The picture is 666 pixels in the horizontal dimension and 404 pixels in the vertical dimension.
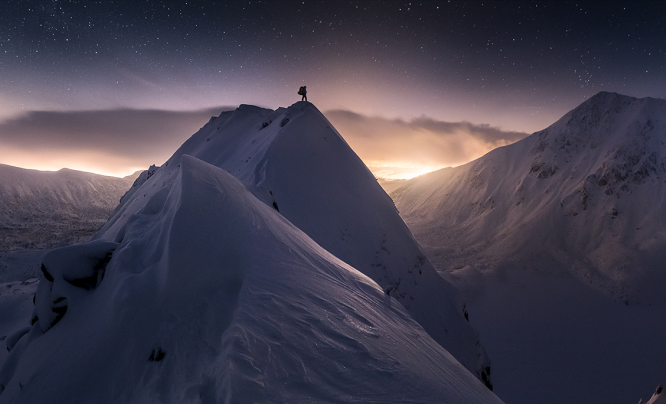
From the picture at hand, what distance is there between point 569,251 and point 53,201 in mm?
117275

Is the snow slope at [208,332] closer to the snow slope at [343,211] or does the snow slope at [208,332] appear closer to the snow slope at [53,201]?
the snow slope at [343,211]

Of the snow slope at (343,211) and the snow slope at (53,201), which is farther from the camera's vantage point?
the snow slope at (53,201)

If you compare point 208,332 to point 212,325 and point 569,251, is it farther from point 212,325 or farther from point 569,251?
point 569,251

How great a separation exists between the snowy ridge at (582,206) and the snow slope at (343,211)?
17.0 meters

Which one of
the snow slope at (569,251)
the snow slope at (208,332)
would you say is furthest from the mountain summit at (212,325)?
the snow slope at (569,251)

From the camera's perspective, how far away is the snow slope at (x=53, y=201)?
159 feet

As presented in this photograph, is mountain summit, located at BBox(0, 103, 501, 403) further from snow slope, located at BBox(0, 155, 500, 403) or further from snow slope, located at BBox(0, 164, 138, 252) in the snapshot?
snow slope, located at BBox(0, 164, 138, 252)

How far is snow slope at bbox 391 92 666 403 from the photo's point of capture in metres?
15.1

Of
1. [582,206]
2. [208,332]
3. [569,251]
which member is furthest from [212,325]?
[582,206]

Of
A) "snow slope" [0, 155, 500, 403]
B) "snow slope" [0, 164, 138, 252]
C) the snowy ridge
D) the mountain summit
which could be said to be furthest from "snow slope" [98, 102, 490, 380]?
"snow slope" [0, 164, 138, 252]

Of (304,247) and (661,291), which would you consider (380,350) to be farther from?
(661,291)

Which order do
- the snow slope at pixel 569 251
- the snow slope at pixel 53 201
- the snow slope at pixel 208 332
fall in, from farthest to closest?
the snow slope at pixel 53 201, the snow slope at pixel 569 251, the snow slope at pixel 208 332

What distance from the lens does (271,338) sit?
3.13 metres

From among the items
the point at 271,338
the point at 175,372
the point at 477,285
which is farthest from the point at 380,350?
the point at 477,285
